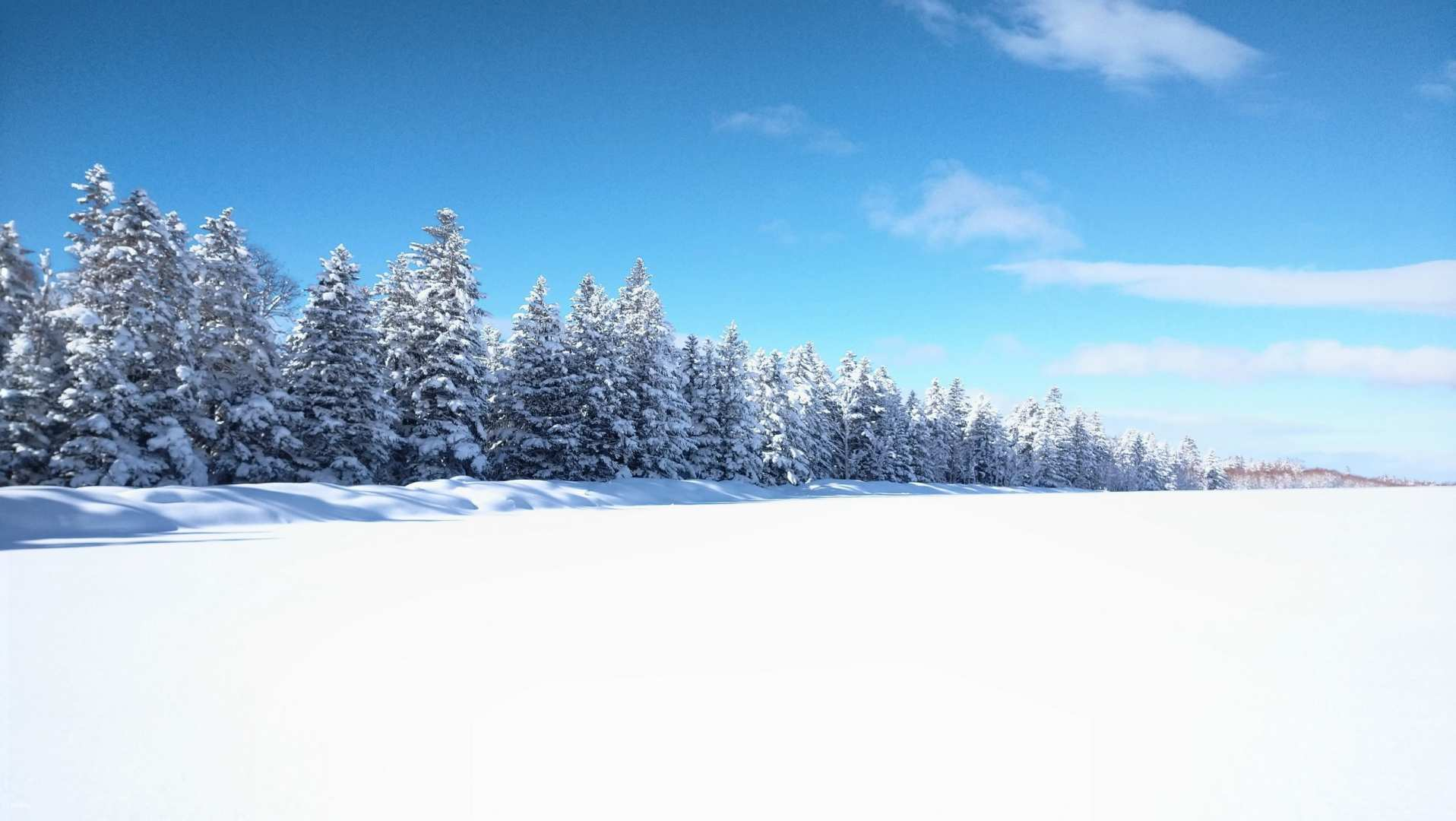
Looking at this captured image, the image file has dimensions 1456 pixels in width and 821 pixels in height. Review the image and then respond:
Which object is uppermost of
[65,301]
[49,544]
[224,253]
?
[224,253]

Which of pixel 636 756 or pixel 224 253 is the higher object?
pixel 224 253

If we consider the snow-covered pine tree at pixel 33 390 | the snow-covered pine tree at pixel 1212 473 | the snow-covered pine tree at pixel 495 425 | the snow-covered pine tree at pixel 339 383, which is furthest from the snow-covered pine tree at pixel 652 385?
the snow-covered pine tree at pixel 1212 473

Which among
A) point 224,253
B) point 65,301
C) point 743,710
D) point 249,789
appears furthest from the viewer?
point 224,253

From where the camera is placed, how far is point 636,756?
240 centimetres

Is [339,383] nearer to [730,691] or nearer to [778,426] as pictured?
[730,691]

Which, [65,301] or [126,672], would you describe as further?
[65,301]

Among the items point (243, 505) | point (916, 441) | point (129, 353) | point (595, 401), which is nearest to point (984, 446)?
point (916, 441)

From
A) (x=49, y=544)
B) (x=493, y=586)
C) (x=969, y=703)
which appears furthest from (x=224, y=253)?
(x=969, y=703)

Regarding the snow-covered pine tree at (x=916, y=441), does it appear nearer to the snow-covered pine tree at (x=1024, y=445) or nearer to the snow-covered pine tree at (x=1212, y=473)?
the snow-covered pine tree at (x=1024, y=445)

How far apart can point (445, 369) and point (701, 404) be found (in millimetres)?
14124

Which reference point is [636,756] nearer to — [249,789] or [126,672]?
[249,789]

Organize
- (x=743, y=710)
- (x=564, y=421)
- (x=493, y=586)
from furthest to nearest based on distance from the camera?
(x=564, y=421) < (x=493, y=586) < (x=743, y=710)

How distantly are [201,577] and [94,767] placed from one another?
440cm

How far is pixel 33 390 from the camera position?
14.3 metres
